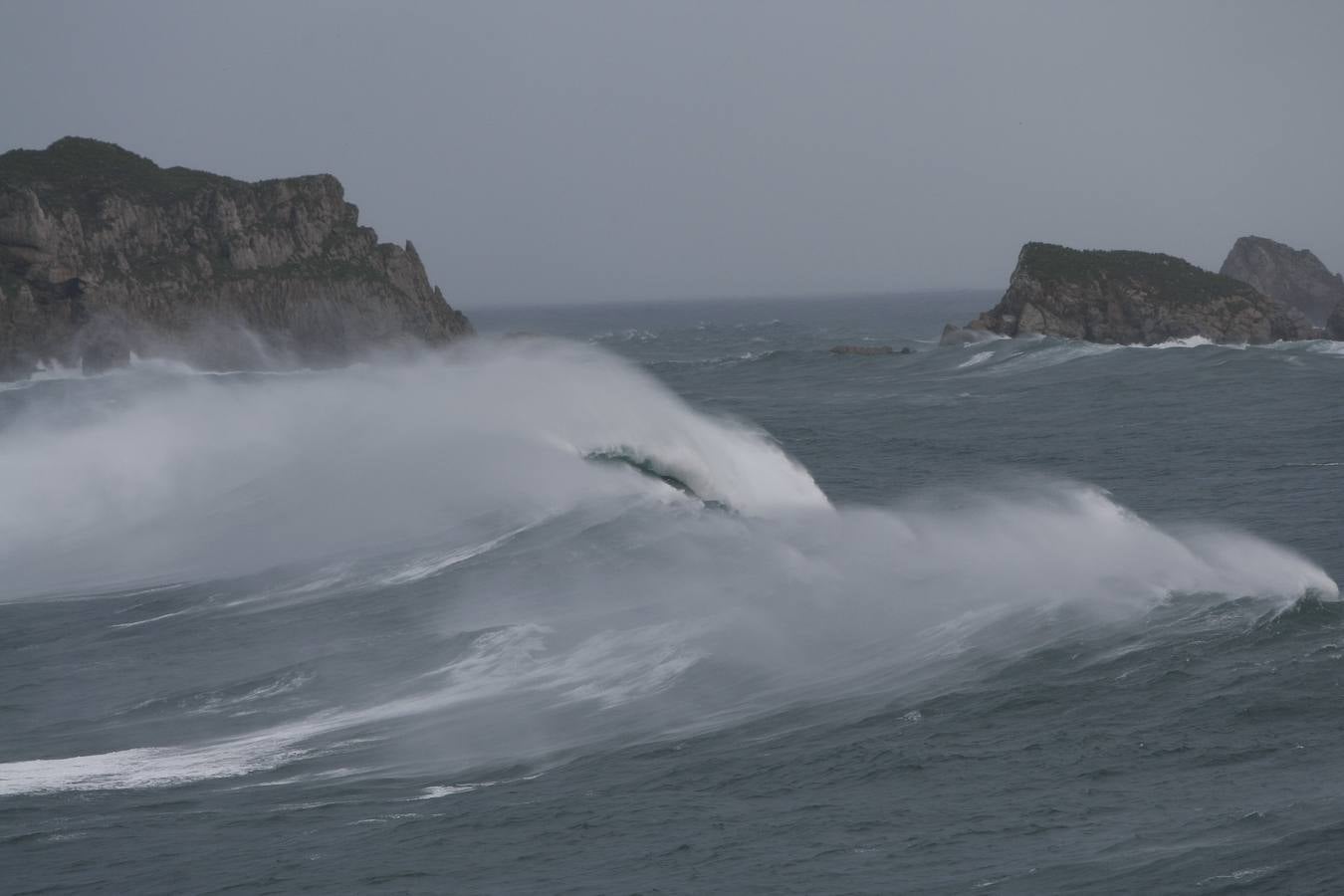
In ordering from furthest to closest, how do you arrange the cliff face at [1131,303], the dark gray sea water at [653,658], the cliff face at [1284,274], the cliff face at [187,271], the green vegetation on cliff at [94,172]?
the cliff face at [1284,274], the green vegetation on cliff at [94,172], the cliff face at [187,271], the cliff face at [1131,303], the dark gray sea water at [653,658]

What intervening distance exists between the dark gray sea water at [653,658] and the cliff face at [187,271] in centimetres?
3258

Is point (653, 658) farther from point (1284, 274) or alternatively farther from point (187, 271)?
point (1284, 274)

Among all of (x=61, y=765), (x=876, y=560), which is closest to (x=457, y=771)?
(x=61, y=765)

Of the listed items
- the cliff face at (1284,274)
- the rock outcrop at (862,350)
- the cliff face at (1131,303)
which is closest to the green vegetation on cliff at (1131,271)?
the cliff face at (1131,303)

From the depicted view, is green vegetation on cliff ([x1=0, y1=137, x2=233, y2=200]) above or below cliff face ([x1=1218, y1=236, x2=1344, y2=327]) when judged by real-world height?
above

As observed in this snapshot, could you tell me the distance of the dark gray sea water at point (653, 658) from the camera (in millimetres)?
12156

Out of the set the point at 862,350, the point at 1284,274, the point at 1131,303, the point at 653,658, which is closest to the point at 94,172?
the point at 862,350

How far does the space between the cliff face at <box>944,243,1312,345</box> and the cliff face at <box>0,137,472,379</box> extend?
101 ft

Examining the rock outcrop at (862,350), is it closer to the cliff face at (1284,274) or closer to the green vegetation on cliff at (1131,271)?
the green vegetation on cliff at (1131,271)

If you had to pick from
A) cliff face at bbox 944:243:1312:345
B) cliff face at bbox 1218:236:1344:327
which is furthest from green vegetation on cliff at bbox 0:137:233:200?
cliff face at bbox 1218:236:1344:327

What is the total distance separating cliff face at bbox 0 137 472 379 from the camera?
7019cm

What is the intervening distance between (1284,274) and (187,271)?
6462 centimetres

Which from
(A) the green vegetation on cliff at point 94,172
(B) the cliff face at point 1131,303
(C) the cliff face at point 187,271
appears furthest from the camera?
(A) the green vegetation on cliff at point 94,172

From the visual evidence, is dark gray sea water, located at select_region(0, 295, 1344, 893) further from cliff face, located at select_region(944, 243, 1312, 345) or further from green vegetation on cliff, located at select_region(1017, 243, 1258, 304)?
green vegetation on cliff, located at select_region(1017, 243, 1258, 304)
